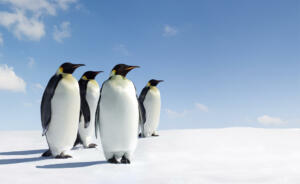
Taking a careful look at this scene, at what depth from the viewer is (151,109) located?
9633 mm

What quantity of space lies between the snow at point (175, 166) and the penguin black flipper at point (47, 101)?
2.15ft

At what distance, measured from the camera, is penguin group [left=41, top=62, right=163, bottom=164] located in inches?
194

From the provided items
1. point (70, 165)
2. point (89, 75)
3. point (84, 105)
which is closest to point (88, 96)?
point (89, 75)

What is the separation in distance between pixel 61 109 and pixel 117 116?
45.6 inches

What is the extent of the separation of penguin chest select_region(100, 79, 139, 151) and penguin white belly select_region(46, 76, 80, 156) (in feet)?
2.70

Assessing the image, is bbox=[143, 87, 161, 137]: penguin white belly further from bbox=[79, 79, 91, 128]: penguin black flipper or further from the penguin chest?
the penguin chest

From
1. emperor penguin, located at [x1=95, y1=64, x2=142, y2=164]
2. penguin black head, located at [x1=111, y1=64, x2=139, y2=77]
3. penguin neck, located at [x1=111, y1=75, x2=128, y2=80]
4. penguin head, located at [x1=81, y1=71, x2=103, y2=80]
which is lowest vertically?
emperor penguin, located at [x1=95, y1=64, x2=142, y2=164]

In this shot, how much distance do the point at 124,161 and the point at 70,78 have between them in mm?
1721

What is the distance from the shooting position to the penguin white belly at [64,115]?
5480 mm

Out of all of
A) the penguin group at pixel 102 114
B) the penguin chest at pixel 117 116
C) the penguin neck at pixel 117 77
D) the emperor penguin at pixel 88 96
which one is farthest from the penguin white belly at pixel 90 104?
the penguin chest at pixel 117 116

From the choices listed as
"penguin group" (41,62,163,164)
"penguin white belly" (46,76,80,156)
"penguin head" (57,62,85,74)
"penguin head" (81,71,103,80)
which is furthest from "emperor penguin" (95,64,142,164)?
"penguin head" (81,71,103,80)

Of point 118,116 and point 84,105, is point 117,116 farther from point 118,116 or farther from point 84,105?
point 84,105

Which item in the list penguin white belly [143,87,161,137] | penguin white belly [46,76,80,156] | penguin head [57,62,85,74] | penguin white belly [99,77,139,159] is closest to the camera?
penguin white belly [99,77,139,159]

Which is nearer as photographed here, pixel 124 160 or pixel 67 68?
pixel 124 160
